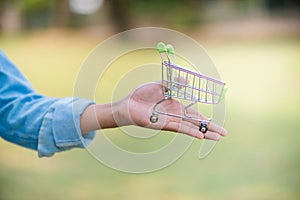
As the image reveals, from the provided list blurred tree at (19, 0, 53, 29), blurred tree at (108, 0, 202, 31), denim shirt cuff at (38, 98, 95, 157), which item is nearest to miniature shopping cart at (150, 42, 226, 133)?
denim shirt cuff at (38, 98, 95, 157)

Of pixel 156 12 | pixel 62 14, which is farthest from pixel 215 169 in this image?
pixel 62 14

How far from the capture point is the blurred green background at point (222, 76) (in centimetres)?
290

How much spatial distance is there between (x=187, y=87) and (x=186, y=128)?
8 centimetres

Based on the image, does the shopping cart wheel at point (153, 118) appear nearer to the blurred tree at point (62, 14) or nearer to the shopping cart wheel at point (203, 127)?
the shopping cart wheel at point (203, 127)

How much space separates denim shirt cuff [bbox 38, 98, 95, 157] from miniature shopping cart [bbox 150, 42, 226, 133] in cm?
16

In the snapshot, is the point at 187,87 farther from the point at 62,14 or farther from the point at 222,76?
the point at 62,14

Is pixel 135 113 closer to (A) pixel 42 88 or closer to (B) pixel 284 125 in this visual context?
(B) pixel 284 125

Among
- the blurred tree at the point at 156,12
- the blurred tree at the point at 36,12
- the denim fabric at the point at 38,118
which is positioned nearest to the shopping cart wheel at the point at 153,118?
the denim fabric at the point at 38,118

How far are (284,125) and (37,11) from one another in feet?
35.2

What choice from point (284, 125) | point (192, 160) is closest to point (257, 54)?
point (284, 125)

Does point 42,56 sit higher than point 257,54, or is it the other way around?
point 257,54

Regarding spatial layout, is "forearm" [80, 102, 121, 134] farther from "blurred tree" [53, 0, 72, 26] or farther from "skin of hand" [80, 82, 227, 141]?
"blurred tree" [53, 0, 72, 26]

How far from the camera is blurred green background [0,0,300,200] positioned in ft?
9.52

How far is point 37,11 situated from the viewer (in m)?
14.2
